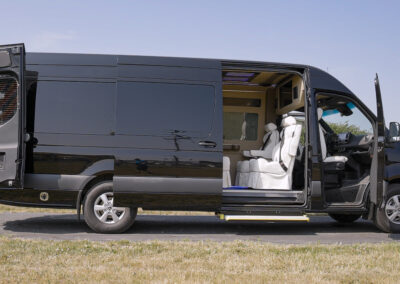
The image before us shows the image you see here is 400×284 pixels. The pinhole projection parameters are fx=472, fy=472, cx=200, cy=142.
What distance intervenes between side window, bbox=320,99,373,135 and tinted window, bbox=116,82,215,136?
235 cm

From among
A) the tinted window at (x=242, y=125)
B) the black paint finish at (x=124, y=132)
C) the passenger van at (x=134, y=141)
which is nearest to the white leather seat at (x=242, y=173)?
the tinted window at (x=242, y=125)

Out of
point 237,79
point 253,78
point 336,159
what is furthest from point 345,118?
point 237,79

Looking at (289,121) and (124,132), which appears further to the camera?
(289,121)

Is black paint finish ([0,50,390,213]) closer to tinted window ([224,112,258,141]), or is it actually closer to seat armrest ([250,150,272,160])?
seat armrest ([250,150,272,160])

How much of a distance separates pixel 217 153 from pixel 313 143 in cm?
157

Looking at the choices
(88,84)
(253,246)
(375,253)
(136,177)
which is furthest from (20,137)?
(375,253)

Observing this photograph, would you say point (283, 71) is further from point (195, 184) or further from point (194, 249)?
point (194, 249)

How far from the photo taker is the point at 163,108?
7.11 meters

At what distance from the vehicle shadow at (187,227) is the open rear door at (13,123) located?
978 mm

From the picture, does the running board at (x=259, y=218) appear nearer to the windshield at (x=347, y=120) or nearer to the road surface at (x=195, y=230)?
the road surface at (x=195, y=230)

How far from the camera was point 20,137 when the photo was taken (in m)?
6.58

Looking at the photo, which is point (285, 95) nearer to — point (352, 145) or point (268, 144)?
point (268, 144)

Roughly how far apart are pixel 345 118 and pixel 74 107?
456 cm

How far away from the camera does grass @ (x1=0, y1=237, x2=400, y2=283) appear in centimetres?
424
